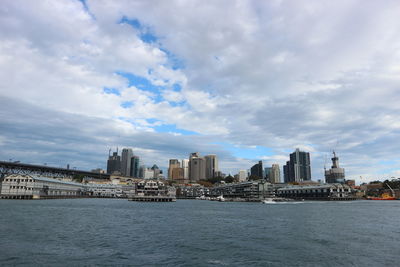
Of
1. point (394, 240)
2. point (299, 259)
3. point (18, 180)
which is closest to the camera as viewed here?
point (299, 259)

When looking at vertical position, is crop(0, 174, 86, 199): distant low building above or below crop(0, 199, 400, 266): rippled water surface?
above

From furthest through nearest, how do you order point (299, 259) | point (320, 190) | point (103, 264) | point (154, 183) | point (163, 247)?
point (320, 190) < point (154, 183) < point (163, 247) < point (299, 259) < point (103, 264)

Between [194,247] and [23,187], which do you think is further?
[23,187]

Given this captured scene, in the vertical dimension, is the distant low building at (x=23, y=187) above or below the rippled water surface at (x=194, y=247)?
above

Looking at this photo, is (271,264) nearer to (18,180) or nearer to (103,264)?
(103,264)

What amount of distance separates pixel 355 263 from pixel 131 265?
1831cm

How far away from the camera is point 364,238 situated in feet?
120

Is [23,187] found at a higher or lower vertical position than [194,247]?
higher

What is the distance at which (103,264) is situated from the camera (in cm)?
2320

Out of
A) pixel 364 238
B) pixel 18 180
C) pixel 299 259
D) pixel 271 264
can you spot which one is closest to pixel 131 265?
pixel 271 264

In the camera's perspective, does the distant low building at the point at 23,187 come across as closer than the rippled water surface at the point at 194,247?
No

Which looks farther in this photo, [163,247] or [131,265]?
[163,247]

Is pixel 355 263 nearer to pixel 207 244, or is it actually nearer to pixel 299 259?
pixel 299 259

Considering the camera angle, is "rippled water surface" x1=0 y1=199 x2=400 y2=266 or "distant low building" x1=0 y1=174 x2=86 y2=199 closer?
"rippled water surface" x1=0 y1=199 x2=400 y2=266
